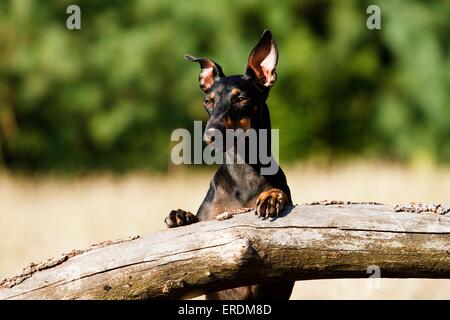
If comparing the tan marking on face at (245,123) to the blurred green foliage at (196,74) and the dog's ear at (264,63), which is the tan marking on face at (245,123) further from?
the blurred green foliage at (196,74)

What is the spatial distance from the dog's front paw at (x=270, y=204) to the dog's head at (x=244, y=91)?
0.55 metres

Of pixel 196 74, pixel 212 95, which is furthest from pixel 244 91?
pixel 196 74

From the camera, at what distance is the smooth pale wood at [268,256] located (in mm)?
3977

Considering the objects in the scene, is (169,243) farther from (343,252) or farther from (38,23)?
(38,23)

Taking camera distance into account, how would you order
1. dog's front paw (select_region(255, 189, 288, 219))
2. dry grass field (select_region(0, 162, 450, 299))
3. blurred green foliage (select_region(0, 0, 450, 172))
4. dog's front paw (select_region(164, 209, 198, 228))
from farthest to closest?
1. blurred green foliage (select_region(0, 0, 450, 172))
2. dry grass field (select_region(0, 162, 450, 299))
3. dog's front paw (select_region(164, 209, 198, 228))
4. dog's front paw (select_region(255, 189, 288, 219))

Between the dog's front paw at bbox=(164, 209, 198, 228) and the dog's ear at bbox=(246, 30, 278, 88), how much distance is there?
106cm

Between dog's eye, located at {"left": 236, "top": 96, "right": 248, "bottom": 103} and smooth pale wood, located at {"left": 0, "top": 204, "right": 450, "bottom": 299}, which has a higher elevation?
dog's eye, located at {"left": 236, "top": 96, "right": 248, "bottom": 103}

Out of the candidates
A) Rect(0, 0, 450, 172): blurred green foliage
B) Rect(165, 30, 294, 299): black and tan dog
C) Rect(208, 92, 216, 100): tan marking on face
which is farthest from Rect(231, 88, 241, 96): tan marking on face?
Rect(0, 0, 450, 172): blurred green foliage

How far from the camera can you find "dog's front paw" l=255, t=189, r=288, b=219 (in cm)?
415

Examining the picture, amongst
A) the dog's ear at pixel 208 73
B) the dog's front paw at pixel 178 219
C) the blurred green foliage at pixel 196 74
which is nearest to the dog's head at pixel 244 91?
the dog's ear at pixel 208 73

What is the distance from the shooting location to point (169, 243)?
4.11m

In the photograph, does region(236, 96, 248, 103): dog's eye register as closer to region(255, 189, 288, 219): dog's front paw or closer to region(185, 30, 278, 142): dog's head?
region(185, 30, 278, 142): dog's head

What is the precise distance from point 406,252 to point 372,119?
53.0ft

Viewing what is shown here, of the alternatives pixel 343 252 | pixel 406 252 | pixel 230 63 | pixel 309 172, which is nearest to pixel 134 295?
pixel 343 252
